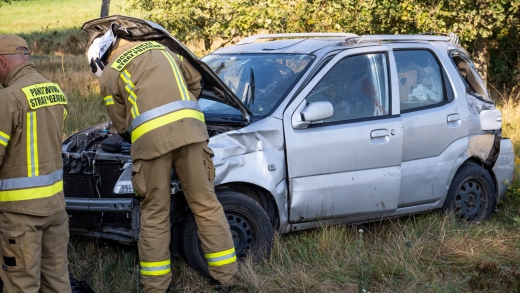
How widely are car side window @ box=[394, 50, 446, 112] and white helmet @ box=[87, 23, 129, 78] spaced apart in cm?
237

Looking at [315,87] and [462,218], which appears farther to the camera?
[462,218]

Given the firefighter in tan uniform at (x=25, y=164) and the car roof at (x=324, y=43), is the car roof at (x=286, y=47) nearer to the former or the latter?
the car roof at (x=324, y=43)

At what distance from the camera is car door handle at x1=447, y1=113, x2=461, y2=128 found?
5.64 metres

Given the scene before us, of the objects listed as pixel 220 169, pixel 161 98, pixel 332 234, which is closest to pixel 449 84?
pixel 332 234

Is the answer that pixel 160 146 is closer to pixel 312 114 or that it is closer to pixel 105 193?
pixel 105 193

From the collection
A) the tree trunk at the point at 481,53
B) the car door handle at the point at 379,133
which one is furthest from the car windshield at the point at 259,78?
the tree trunk at the point at 481,53

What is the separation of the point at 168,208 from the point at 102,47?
112 cm

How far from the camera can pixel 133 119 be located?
4086mm

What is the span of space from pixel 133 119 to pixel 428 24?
263 inches

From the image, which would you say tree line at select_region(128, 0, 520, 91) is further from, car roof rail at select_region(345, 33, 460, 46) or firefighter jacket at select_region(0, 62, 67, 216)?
firefighter jacket at select_region(0, 62, 67, 216)

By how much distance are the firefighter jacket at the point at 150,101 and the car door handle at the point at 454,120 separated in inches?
95.1

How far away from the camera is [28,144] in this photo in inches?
139

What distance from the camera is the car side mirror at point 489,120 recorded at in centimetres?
590

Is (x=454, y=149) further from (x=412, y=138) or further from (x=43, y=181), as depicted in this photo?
(x=43, y=181)
